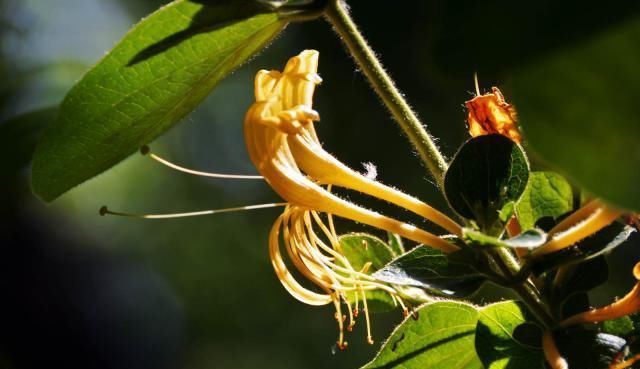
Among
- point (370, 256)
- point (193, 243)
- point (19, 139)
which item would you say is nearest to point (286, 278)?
point (370, 256)

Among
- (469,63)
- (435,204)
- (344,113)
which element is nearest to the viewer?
(469,63)

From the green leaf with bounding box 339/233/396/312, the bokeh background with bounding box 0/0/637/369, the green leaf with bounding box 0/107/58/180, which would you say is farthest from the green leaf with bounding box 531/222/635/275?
the bokeh background with bounding box 0/0/637/369

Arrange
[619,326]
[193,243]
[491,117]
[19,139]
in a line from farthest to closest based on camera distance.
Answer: [193,243], [19,139], [491,117], [619,326]

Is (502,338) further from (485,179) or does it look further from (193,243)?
(193,243)

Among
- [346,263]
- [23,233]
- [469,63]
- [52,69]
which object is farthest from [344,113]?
[469,63]

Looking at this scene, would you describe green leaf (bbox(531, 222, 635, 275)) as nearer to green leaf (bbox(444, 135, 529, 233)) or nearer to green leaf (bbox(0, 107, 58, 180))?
green leaf (bbox(444, 135, 529, 233))

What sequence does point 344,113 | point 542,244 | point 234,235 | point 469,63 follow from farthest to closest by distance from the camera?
point 234,235 → point 344,113 → point 542,244 → point 469,63

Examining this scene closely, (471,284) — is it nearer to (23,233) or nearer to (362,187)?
(362,187)
